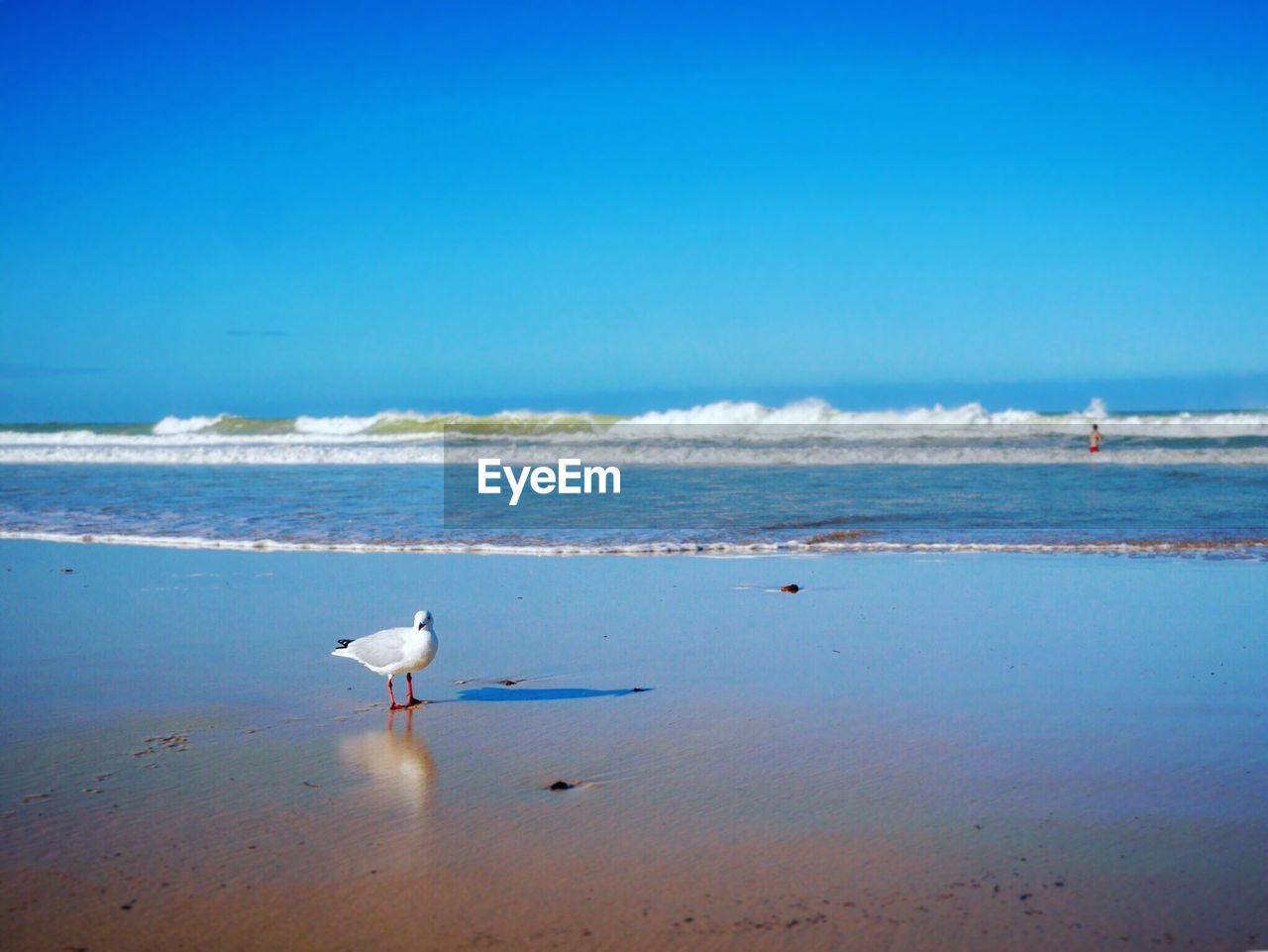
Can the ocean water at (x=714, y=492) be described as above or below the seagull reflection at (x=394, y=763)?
above

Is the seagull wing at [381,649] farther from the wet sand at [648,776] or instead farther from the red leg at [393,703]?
the wet sand at [648,776]

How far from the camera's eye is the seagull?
17.2 feet

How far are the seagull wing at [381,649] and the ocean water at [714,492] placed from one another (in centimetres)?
541

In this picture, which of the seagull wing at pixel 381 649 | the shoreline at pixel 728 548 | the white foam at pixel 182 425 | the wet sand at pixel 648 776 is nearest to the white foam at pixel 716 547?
the shoreline at pixel 728 548

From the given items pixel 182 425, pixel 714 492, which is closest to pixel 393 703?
pixel 714 492

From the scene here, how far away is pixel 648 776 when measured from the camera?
4156mm

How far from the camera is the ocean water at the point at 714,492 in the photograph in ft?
37.5

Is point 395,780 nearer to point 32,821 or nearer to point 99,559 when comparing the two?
point 32,821

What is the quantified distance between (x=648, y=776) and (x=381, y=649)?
69.6 inches

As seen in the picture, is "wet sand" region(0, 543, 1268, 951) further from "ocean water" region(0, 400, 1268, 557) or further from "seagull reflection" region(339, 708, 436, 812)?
"ocean water" region(0, 400, 1268, 557)

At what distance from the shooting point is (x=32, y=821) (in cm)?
365

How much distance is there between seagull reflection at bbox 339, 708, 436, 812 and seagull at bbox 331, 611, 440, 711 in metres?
0.29

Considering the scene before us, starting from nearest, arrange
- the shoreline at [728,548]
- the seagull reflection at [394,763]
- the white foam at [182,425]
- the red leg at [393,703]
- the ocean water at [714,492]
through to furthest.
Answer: the seagull reflection at [394,763] < the red leg at [393,703] < the shoreline at [728,548] < the ocean water at [714,492] < the white foam at [182,425]

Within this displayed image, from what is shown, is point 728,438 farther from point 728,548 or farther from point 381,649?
point 381,649
